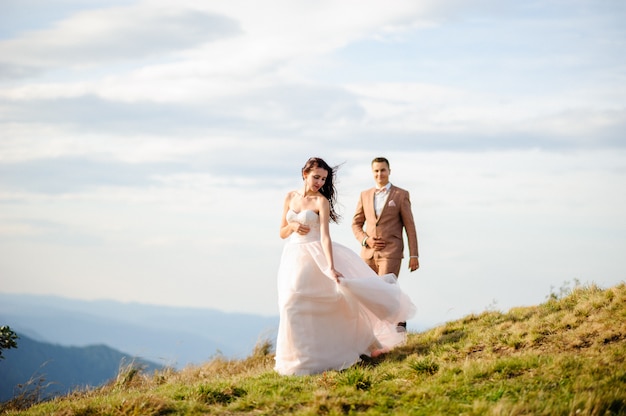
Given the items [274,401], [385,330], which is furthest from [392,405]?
[385,330]

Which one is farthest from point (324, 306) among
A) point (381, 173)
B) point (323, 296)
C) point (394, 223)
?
point (381, 173)

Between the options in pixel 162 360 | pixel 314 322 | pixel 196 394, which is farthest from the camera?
pixel 162 360

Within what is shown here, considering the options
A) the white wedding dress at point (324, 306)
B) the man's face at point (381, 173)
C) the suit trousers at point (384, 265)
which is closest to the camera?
the white wedding dress at point (324, 306)

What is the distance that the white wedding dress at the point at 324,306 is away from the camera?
35.6 feet

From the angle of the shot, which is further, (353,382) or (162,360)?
(162,360)

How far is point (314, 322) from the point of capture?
10961 mm

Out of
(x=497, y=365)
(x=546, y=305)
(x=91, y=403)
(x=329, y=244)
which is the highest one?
(x=329, y=244)

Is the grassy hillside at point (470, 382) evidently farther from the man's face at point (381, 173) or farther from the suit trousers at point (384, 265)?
the man's face at point (381, 173)

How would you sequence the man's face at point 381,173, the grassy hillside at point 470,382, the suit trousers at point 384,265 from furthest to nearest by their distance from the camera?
the man's face at point 381,173 → the suit trousers at point 384,265 → the grassy hillside at point 470,382

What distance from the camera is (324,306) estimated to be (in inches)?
436

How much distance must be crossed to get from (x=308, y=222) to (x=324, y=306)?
1363 millimetres

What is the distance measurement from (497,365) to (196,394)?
3969 millimetres

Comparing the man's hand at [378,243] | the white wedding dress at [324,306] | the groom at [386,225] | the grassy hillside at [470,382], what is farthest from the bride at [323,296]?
the man's hand at [378,243]

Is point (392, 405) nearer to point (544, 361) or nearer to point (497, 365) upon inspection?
point (497, 365)
